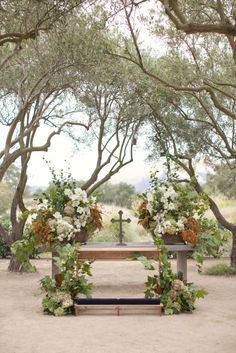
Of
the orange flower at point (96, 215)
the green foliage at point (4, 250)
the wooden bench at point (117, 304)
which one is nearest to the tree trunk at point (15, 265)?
the green foliage at point (4, 250)

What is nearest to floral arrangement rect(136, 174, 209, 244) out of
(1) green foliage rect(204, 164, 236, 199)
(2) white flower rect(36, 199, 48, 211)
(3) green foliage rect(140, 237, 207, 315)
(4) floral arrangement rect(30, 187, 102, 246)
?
(3) green foliage rect(140, 237, 207, 315)

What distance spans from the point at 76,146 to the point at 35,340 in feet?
39.7

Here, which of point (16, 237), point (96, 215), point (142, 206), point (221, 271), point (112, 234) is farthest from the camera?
point (112, 234)

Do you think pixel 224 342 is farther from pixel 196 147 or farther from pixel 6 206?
pixel 6 206

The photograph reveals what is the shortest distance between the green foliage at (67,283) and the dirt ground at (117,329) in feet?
0.86

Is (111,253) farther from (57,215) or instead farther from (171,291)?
(171,291)

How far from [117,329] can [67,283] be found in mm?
1675

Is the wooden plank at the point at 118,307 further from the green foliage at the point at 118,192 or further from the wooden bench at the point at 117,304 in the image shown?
the green foliage at the point at 118,192

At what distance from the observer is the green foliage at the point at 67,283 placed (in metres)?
8.81

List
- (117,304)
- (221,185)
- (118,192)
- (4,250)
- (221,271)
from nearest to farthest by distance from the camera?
(117,304), (221,271), (4,250), (221,185), (118,192)

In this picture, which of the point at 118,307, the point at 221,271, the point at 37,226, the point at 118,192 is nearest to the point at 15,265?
the point at 221,271

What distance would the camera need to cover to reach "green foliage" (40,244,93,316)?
8812mm

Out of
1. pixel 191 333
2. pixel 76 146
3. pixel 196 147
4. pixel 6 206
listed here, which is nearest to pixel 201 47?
pixel 196 147

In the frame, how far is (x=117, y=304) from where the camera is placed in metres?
8.92
